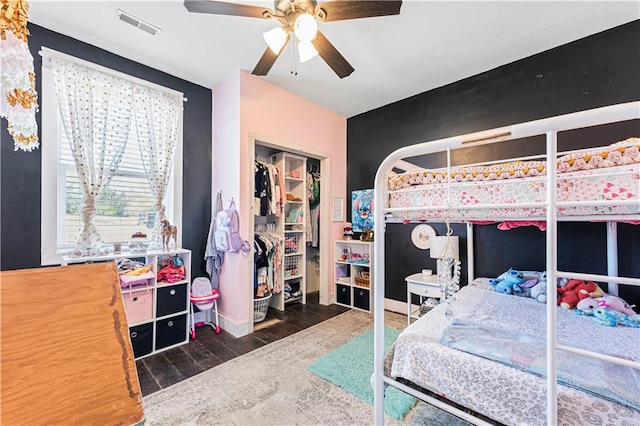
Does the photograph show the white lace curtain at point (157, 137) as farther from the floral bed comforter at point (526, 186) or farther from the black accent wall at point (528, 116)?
the black accent wall at point (528, 116)

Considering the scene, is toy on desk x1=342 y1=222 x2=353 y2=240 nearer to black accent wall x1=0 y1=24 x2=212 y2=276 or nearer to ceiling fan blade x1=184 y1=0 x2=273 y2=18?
black accent wall x1=0 y1=24 x2=212 y2=276

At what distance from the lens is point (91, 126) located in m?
2.29

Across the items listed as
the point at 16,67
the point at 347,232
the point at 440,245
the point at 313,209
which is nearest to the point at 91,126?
the point at 16,67

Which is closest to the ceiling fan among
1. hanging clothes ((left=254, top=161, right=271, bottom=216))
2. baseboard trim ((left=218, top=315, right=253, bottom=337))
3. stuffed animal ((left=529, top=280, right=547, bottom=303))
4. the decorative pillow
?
the decorative pillow

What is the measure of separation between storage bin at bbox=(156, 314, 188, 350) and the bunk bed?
6.65ft

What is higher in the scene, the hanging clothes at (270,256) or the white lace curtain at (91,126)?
the white lace curtain at (91,126)

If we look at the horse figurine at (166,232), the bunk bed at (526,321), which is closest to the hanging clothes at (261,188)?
the horse figurine at (166,232)

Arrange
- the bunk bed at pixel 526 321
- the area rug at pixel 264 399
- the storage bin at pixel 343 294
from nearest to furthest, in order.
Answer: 1. the bunk bed at pixel 526 321
2. the area rug at pixel 264 399
3. the storage bin at pixel 343 294

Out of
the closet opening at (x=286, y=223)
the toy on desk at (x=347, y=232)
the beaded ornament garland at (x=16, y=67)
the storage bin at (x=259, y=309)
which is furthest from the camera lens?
the toy on desk at (x=347, y=232)

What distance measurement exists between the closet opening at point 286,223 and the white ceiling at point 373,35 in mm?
913

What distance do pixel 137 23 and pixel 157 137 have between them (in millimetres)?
974

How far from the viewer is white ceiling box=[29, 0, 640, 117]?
1.95 meters

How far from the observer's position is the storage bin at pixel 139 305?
2225 mm

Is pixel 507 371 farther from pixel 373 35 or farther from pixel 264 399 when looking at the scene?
pixel 373 35
